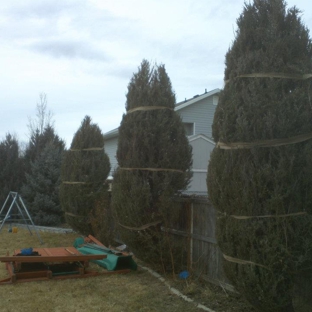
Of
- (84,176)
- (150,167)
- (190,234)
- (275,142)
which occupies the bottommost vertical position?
(190,234)

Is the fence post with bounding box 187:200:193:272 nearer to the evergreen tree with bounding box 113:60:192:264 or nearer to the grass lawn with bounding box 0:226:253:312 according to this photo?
the evergreen tree with bounding box 113:60:192:264

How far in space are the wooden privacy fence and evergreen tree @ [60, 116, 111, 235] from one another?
12.1ft

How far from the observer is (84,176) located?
11164 mm

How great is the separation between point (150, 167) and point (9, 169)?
11.1 metres

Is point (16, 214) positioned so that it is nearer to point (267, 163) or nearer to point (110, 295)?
point (110, 295)

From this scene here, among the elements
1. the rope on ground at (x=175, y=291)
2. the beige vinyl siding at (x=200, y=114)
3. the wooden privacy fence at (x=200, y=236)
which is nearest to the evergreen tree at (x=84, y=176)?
the rope on ground at (x=175, y=291)

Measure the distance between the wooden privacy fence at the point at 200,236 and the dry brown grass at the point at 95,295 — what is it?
28.0 inches

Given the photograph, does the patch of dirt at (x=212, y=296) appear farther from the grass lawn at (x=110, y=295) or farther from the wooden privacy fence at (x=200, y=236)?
the wooden privacy fence at (x=200, y=236)

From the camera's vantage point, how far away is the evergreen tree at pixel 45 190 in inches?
602

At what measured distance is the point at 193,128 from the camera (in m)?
22.2

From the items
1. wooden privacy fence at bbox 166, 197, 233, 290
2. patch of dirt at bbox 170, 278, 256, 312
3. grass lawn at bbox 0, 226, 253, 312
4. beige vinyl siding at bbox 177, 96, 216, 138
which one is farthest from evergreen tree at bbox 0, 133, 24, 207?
patch of dirt at bbox 170, 278, 256, 312

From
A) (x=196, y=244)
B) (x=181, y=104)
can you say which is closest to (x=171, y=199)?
(x=196, y=244)

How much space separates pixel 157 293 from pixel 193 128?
16187mm

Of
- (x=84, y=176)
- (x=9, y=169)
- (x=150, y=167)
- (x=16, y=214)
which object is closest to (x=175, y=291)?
(x=150, y=167)
